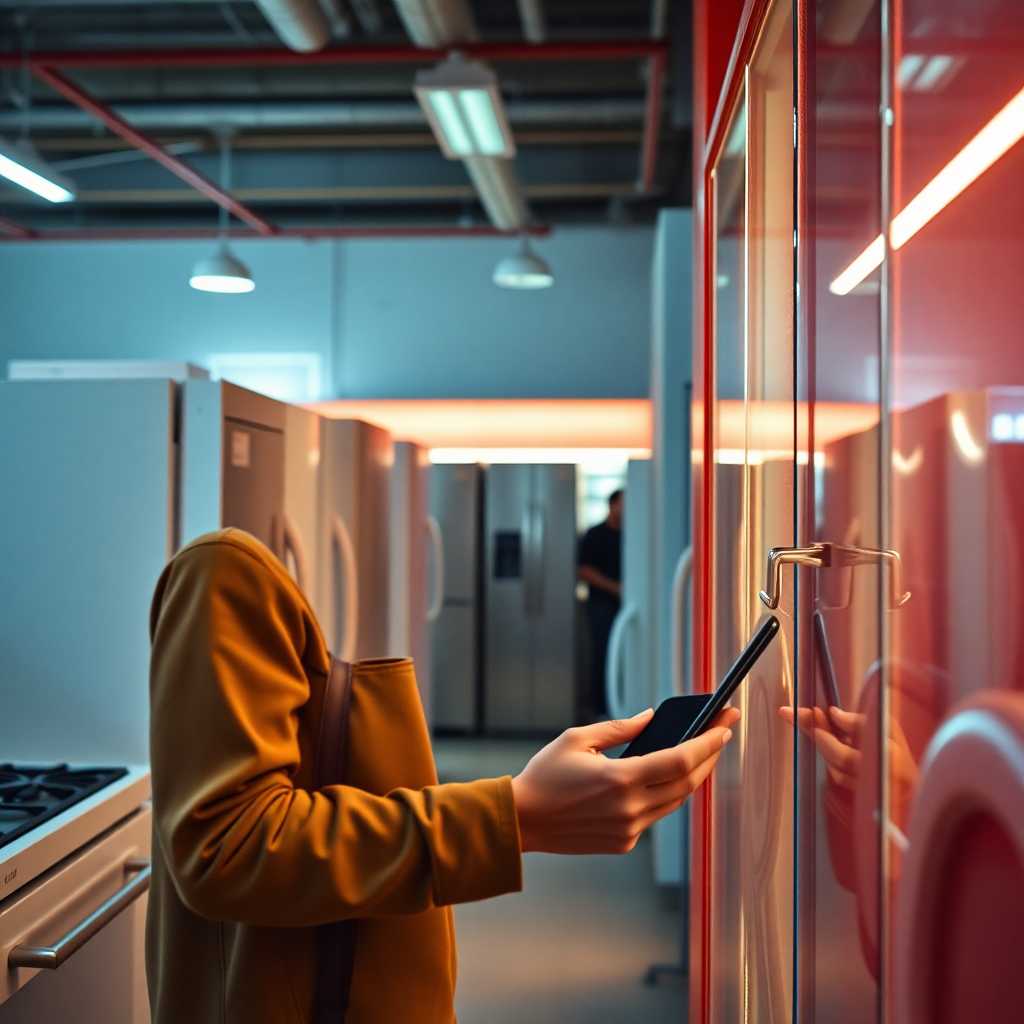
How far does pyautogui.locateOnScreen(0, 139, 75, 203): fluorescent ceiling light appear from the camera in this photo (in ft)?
13.7

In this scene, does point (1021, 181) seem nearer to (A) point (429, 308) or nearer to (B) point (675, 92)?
(B) point (675, 92)

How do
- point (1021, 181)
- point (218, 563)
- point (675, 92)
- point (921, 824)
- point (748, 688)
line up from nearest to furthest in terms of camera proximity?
point (1021, 181) < point (921, 824) < point (218, 563) < point (748, 688) < point (675, 92)

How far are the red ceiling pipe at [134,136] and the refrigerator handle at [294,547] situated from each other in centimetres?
278

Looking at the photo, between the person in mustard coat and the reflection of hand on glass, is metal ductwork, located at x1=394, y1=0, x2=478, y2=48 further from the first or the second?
the reflection of hand on glass

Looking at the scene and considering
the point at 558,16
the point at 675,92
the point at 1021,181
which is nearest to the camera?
the point at 1021,181

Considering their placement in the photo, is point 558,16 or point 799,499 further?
point 558,16

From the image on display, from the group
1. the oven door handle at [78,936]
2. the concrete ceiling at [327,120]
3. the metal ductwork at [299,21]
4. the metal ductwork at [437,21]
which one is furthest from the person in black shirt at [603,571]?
the oven door handle at [78,936]

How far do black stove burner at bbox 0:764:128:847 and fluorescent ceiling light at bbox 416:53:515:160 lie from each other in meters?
2.76

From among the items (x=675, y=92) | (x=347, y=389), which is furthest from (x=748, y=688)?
(x=347, y=389)

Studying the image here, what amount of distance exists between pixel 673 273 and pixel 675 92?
3.77 feet

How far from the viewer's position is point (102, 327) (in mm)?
7883

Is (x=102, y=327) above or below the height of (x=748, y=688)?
above

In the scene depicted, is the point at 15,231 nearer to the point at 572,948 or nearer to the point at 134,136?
the point at 134,136

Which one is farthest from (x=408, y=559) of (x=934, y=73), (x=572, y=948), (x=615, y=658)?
(x=934, y=73)
